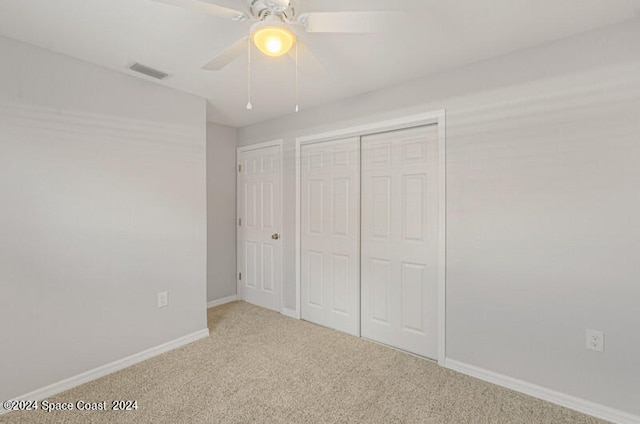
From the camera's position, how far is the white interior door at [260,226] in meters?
3.59

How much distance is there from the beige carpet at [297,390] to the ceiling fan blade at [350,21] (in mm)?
2058

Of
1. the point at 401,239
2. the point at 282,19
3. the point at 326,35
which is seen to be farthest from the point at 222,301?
the point at 282,19

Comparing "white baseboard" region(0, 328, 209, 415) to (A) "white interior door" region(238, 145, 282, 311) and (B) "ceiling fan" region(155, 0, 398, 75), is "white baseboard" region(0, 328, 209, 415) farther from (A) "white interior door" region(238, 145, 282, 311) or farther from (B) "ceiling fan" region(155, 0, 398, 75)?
(B) "ceiling fan" region(155, 0, 398, 75)

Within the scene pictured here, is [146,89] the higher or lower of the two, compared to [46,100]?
higher

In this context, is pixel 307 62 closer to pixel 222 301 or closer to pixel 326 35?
pixel 326 35

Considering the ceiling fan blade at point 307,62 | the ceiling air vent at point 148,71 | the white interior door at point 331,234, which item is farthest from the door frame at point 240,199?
the ceiling air vent at point 148,71

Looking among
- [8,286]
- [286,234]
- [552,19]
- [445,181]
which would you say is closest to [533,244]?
[445,181]

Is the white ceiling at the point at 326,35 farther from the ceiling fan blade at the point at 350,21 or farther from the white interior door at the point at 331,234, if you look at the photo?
the white interior door at the point at 331,234

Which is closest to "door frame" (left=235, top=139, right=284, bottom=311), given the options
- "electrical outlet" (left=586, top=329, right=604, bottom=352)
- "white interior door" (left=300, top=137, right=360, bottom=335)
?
"white interior door" (left=300, top=137, right=360, bottom=335)

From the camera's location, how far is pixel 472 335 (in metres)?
2.25

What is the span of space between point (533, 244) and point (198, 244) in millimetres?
2693

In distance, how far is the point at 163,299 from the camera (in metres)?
2.65

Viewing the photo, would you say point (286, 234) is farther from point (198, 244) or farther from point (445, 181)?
A: point (445, 181)

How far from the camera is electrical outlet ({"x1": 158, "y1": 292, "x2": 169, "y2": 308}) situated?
8.63 feet
